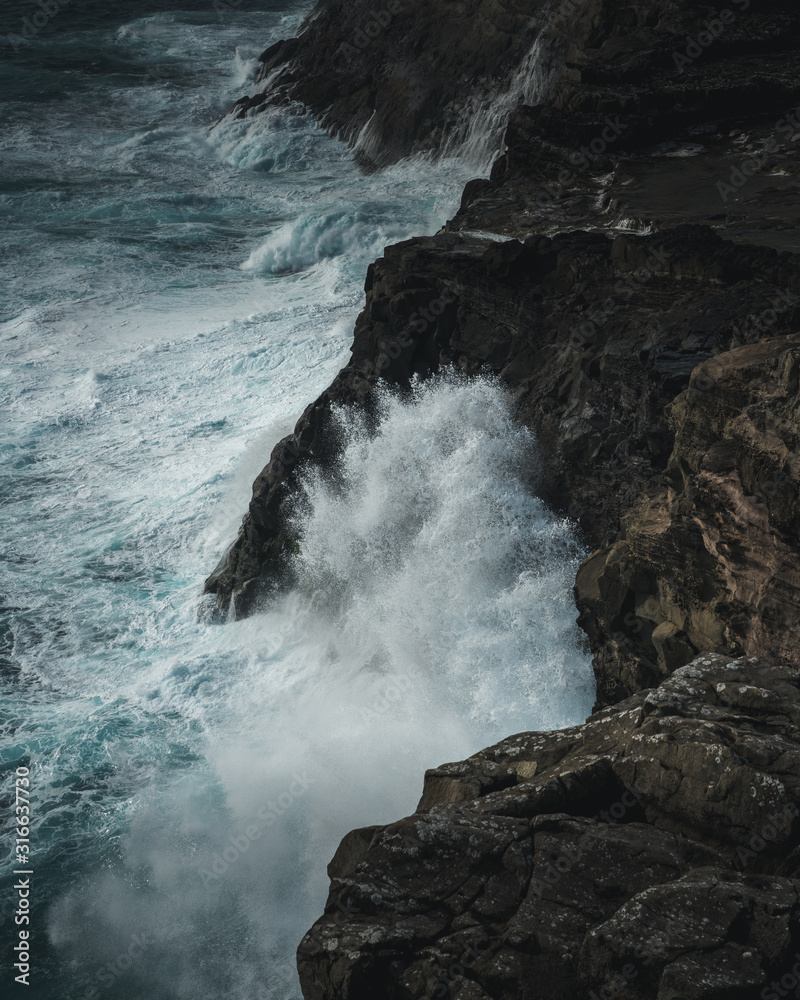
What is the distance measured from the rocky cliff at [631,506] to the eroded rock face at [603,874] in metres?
0.02

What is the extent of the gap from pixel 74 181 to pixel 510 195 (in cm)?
2216

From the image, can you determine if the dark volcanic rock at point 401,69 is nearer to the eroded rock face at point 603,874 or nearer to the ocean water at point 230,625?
the ocean water at point 230,625

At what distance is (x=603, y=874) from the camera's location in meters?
5.39

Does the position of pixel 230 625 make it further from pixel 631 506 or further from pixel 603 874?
pixel 603 874

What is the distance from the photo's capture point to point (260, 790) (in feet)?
39.0

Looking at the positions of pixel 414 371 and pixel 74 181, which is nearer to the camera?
pixel 414 371

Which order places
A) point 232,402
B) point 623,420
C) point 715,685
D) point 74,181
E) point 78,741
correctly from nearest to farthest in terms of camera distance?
point 715,685 < point 623,420 < point 78,741 < point 232,402 < point 74,181

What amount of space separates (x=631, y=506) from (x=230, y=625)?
7.48 metres

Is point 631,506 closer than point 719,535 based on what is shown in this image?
No

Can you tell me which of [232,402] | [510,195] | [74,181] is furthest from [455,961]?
[74,181]

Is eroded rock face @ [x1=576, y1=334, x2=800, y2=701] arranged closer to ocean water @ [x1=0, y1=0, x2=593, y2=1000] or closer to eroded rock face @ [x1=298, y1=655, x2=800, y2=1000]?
eroded rock face @ [x1=298, y1=655, x2=800, y2=1000]

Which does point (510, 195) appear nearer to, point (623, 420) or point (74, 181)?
point (623, 420)

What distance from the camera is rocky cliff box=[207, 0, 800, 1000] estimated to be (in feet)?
17.1

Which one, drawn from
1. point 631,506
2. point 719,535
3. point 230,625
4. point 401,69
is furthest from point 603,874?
point 401,69
